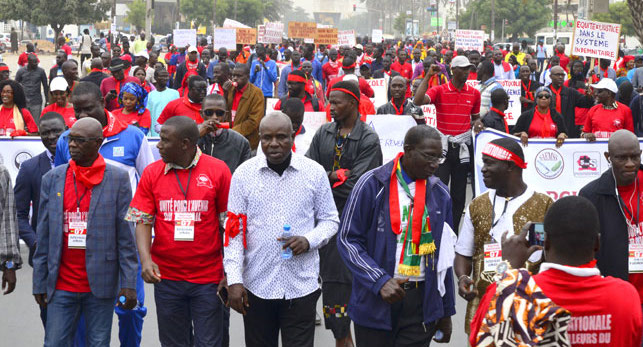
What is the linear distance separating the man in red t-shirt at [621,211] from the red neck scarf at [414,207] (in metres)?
1.22

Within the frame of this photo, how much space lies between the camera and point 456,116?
10258 mm

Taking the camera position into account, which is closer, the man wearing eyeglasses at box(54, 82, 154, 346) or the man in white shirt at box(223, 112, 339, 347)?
the man in white shirt at box(223, 112, 339, 347)

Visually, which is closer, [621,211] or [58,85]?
[621,211]

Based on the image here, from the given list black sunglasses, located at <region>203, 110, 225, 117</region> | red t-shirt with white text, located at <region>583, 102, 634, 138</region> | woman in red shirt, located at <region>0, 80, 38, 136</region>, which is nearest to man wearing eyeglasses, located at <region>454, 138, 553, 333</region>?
black sunglasses, located at <region>203, 110, 225, 117</region>

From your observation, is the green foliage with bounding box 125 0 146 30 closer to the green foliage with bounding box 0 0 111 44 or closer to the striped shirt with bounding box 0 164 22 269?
the green foliage with bounding box 0 0 111 44

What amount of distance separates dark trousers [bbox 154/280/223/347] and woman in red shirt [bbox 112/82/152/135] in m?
5.48

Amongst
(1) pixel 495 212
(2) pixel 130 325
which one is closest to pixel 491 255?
(1) pixel 495 212

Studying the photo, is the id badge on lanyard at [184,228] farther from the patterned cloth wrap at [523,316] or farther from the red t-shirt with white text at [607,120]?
the red t-shirt with white text at [607,120]

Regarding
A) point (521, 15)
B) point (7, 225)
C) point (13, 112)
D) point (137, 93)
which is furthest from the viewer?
point (521, 15)

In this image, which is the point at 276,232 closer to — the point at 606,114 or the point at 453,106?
the point at 453,106

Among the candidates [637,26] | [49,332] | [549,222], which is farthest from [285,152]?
[637,26]

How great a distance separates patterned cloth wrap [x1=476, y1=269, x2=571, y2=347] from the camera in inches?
124

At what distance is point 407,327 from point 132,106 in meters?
6.73

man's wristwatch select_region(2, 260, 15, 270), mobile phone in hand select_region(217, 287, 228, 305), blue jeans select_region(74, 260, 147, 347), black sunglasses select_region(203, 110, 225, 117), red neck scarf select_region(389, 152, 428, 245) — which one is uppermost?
black sunglasses select_region(203, 110, 225, 117)
